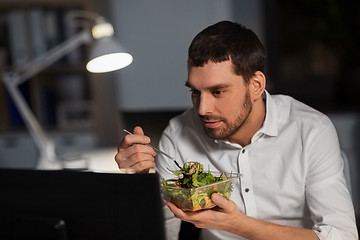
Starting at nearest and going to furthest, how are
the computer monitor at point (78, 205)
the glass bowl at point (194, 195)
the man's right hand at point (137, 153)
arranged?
the computer monitor at point (78, 205) < the glass bowl at point (194, 195) < the man's right hand at point (137, 153)

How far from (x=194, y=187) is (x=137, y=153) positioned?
0.48 ft

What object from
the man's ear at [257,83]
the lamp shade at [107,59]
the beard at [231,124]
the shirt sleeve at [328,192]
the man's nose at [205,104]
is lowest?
the shirt sleeve at [328,192]

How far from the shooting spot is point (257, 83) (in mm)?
781

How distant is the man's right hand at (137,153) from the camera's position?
79 centimetres

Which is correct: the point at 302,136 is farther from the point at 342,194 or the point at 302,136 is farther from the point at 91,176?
the point at 91,176

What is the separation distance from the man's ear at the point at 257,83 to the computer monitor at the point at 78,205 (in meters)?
0.29

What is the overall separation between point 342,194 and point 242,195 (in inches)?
7.2

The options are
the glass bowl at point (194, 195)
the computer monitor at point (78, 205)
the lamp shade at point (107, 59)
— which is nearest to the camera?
the computer monitor at point (78, 205)

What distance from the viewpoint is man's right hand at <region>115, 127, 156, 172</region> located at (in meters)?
0.79

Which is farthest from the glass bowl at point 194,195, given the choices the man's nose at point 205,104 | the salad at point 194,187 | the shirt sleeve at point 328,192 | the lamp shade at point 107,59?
the lamp shade at point 107,59

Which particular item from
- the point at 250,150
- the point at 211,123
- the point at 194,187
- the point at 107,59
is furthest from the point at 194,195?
the point at 107,59

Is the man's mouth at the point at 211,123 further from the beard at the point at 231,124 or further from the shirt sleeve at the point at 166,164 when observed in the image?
the shirt sleeve at the point at 166,164

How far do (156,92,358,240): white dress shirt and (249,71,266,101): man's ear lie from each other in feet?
0.43

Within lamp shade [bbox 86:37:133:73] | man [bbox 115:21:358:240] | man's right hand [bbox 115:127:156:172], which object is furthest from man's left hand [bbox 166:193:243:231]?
lamp shade [bbox 86:37:133:73]
